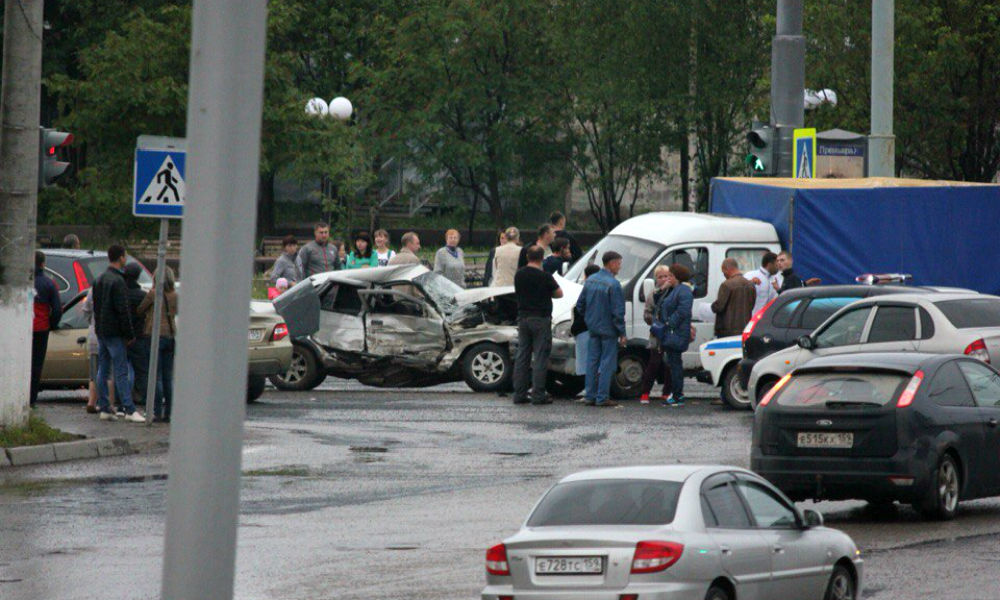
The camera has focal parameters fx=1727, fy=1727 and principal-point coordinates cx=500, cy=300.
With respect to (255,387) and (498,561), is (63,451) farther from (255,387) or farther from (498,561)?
(498,561)

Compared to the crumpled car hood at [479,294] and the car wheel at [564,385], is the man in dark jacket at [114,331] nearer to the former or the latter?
the crumpled car hood at [479,294]

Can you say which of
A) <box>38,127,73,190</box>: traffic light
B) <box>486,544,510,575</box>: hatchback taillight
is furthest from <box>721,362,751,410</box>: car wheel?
<box>486,544,510,575</box>: hatchback taillight

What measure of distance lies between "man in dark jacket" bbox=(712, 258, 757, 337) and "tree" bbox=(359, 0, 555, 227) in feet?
122

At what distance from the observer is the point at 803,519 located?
9758 millimetres

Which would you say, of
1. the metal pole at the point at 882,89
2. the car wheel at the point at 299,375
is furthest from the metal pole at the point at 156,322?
the metal pole at the point at 882,89

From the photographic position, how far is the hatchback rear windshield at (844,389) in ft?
44.9

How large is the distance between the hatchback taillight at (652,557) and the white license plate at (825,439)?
5.42 meters

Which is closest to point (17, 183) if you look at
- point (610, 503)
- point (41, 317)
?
point (41, 317)

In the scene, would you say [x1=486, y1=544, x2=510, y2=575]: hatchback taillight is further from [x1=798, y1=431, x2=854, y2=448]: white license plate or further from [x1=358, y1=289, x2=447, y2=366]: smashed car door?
[x1=358, y1=289, x2=447, y2=366]: smashed car door

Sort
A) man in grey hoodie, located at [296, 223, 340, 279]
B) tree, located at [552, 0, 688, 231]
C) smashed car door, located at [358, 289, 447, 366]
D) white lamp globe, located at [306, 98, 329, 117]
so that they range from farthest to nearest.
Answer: tree, located at [552, 0, 688, 231] → white lamp globe, located at [306, 98, 329, 117] → man in grey hoodie, located at [296, 223, 340, 279] → smashed car door, located at [358, 289, 447, 366]

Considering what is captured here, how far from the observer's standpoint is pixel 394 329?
23.5 m

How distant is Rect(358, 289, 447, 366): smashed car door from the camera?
23.5 m

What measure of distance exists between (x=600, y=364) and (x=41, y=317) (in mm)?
6974

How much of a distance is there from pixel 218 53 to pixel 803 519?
20.3 ft
